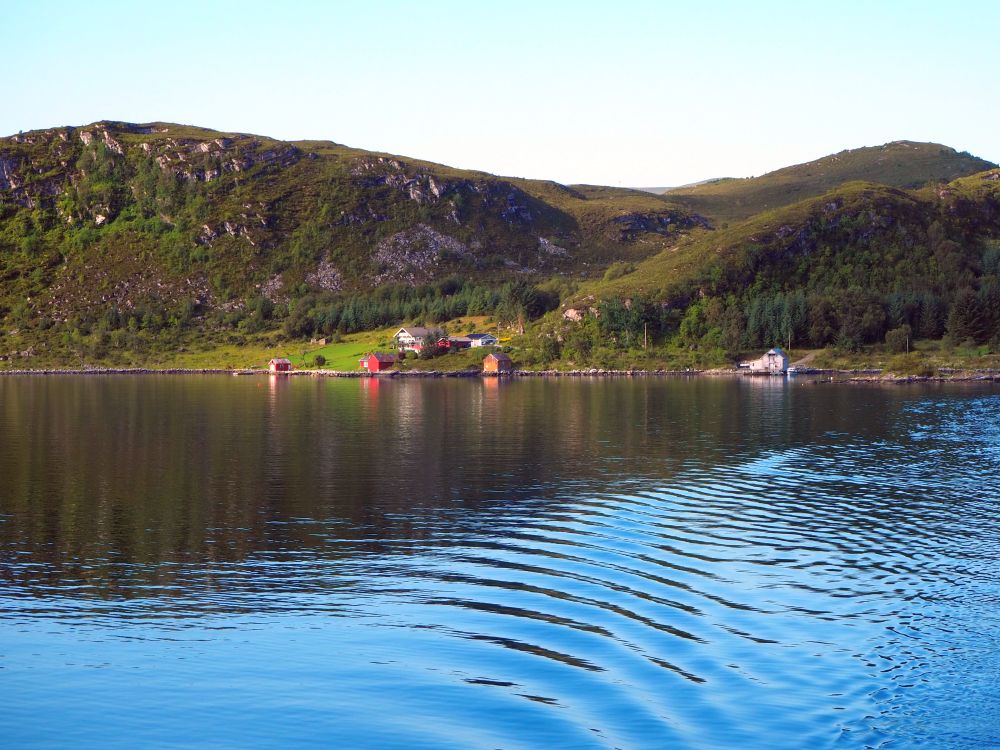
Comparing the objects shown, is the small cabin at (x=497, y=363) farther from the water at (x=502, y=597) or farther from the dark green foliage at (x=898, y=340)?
the water at (x=502, y=597)

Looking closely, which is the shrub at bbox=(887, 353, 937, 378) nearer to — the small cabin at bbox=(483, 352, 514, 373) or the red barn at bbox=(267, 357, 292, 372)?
the small cabin at bbox=(483, 352, 514, 373)

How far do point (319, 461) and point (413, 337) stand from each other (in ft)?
459

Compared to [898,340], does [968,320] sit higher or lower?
higher

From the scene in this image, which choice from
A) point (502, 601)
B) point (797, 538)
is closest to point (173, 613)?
point (502, 601)

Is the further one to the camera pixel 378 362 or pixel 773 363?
pixel 378 362

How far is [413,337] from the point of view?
641 ft

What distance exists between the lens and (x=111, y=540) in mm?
34500

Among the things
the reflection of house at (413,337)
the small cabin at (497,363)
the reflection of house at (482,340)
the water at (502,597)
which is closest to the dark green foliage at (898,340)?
the small cabin at (497,363)

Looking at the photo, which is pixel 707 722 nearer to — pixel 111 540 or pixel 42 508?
pixel 111 540

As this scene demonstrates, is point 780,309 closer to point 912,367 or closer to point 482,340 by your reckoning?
point 912,367

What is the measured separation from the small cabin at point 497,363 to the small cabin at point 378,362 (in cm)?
1844

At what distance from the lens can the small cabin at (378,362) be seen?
179 meters

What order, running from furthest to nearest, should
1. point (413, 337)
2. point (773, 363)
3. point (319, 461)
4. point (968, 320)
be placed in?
point (413, 337) < point (968, 320) < point (773, 363) < point (319, 461)

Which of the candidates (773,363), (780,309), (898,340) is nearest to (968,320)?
(898,340)
